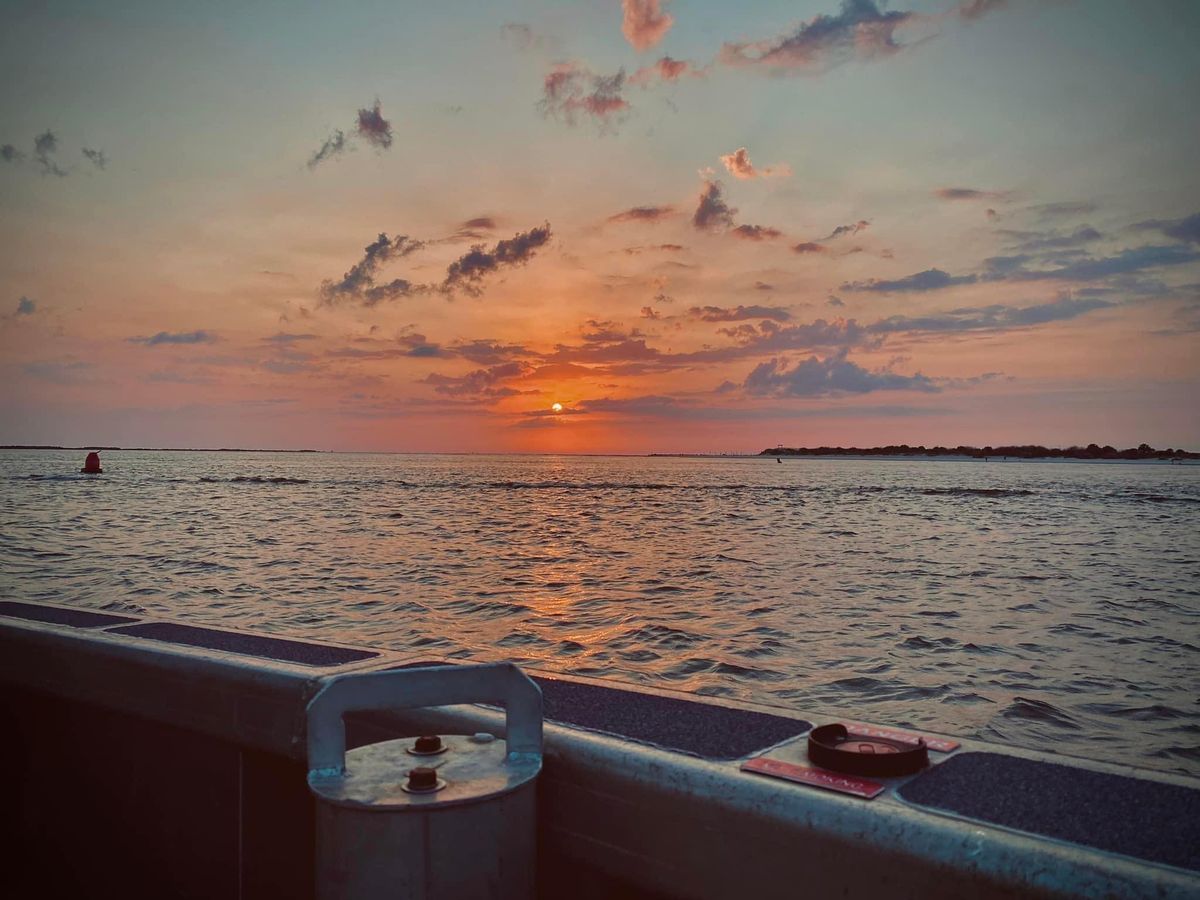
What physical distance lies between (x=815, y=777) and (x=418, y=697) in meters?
1.20

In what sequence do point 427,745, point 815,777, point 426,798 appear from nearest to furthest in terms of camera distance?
point 426,798 < point 815,777 < point 427,745

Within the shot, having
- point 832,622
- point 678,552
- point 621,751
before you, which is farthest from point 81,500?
point 621,751

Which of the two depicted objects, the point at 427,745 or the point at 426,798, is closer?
the point at 426,798

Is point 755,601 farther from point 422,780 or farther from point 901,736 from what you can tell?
point 422,780

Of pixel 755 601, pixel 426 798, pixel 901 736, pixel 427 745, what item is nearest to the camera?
pixel 426 798

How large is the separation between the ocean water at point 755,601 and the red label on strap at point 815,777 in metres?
6.43

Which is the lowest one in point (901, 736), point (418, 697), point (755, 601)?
point (755, 601)

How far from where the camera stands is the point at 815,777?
2.55 m

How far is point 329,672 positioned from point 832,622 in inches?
454

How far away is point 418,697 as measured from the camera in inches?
104

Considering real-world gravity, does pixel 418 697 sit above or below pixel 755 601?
above

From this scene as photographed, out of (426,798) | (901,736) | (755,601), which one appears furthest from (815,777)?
(755,601)

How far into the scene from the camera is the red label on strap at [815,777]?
8.01 feet

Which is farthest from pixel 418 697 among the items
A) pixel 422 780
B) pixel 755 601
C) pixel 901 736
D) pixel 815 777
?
pixel 755 601
